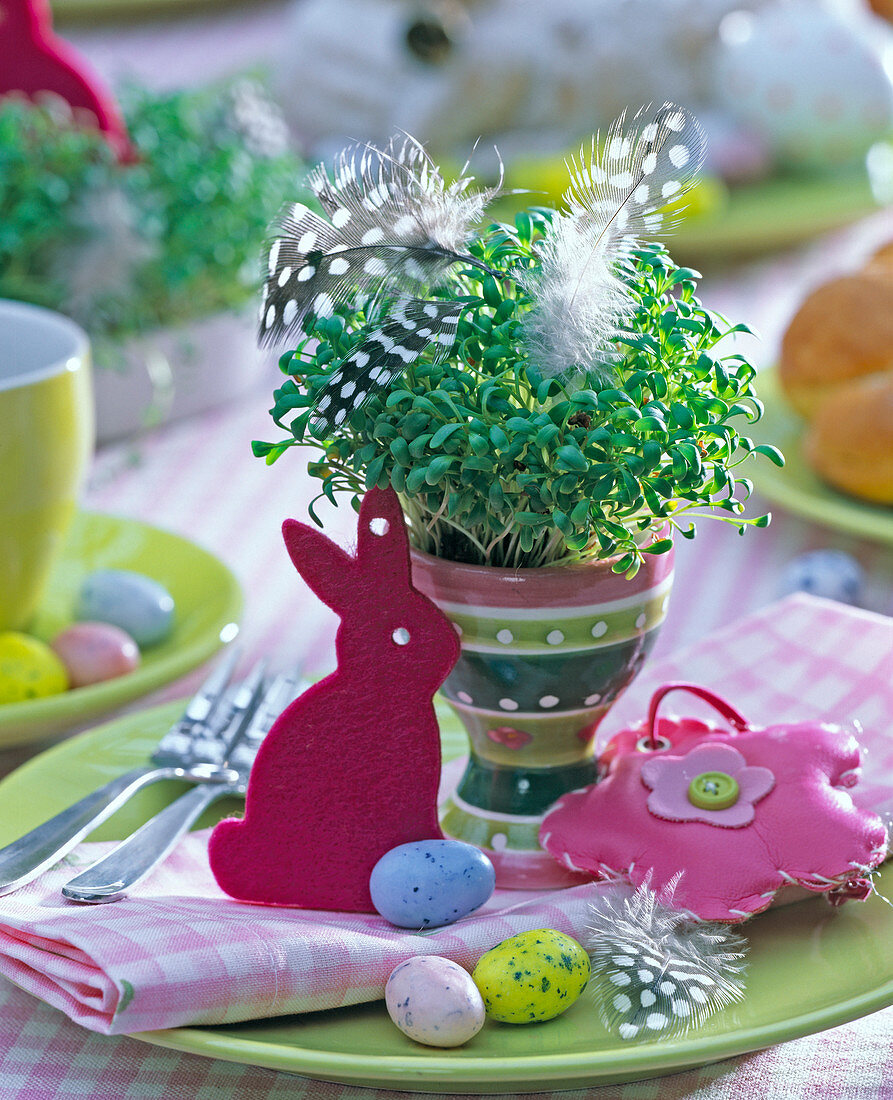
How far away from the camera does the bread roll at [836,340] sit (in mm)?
995

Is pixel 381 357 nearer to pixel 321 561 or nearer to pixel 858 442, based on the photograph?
pixel 321 561

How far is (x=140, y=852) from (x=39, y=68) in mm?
821

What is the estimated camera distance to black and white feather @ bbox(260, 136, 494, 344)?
0.51m

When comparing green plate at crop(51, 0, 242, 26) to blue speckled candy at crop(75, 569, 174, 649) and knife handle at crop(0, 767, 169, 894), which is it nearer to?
blue speckled candy at crop(75, 569, 174, 649)

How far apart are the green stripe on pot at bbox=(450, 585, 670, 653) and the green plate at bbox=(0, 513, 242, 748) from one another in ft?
0.77

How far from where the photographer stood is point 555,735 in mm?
A: 561

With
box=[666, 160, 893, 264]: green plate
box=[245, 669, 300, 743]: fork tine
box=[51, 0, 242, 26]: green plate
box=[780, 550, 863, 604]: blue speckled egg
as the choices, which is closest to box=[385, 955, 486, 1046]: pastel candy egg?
box=[245, 669, 300, 743]: fork tine

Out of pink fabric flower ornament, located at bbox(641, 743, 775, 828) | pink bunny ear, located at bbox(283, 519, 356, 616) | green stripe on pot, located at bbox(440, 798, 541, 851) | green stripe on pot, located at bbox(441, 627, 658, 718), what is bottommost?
green stripe on pot, located at bbox(440, 798, 541, 851)

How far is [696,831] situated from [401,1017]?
0.13 meters

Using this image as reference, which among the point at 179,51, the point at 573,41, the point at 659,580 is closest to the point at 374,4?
the point at 573,41

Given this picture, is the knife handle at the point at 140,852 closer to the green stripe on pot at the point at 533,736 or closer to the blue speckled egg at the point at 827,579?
the green stripe on pot at the point at 533,736

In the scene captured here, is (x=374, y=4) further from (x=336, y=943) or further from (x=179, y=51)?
(x=336, y=943)

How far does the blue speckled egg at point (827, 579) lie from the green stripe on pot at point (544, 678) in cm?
30

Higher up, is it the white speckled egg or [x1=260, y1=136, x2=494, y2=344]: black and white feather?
the white speckled egg
